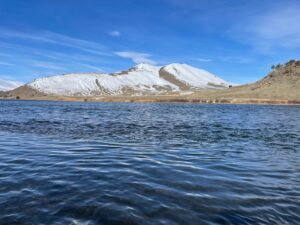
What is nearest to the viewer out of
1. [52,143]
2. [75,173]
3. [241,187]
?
[241,187]

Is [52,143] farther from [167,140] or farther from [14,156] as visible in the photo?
[167,140]

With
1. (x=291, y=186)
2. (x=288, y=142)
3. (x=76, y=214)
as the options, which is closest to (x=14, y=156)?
(x=76, y=214)

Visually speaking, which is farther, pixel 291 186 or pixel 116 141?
pixel 116 141

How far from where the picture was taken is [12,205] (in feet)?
36.6

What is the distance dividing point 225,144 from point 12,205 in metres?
19.2

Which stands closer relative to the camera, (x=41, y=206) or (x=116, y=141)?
(x=41, y=206)

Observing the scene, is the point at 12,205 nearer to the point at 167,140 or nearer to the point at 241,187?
the point at 241,187

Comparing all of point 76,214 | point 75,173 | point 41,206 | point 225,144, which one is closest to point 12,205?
point 41,206

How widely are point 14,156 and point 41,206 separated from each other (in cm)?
1058

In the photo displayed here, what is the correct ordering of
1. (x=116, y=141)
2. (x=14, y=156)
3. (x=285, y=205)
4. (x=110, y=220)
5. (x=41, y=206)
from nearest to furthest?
(x=110, y=220), (x=41, y=206), (x=285, y=205), (x=14, y=156), (x=116, y=141)

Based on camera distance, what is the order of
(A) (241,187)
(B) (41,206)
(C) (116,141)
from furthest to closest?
(C) (116,141) < (A) (241,187) < (B) (41,206)

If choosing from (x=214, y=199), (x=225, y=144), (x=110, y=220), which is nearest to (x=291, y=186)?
(x=214, y=199)

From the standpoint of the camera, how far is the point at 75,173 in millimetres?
15930

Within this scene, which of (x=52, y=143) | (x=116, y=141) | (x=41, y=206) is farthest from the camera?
(x=116, y=141)
